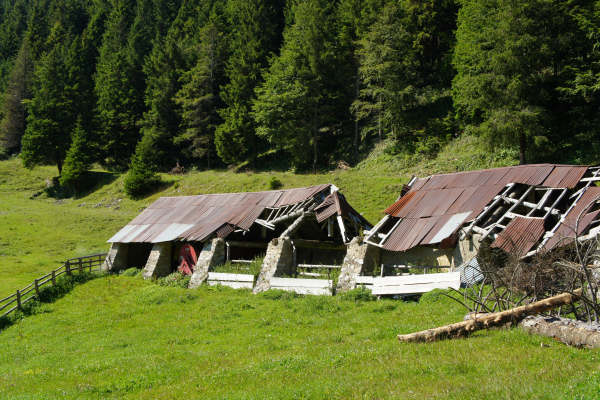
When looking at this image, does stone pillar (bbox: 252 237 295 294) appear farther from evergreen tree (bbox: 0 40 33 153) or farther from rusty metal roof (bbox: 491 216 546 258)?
evergreen tree (bbox: 0 40 33 153)

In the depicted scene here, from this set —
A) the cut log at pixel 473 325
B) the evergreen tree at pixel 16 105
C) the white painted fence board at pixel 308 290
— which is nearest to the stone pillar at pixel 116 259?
the white painted fence board at pixel 308 290

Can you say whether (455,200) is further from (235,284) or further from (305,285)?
(235,284)

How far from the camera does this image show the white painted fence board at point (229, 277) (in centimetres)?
2228

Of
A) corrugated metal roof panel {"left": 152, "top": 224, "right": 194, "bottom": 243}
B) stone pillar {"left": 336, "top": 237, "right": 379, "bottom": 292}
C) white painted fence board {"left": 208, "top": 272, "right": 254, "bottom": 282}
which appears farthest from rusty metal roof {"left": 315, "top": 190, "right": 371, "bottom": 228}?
corrugated metal roof panel {"left": 152, "top": 224, "right": 194, "bottom": 243}

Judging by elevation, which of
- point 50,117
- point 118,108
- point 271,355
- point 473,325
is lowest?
point 271,355

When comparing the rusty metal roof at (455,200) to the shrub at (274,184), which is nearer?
the rusty metal roof at (455,200)

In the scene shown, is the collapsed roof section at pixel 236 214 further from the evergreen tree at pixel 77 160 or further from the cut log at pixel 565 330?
the evergreen tree at pixel 77 160

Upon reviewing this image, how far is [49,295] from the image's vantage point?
24.5 metres

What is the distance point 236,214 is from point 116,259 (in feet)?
30.3

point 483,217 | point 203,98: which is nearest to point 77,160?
point 203,98

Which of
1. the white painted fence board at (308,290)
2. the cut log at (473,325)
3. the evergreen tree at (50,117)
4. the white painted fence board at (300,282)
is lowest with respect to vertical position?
the white painted fence board at (308,290)

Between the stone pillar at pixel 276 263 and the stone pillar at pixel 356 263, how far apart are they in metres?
3.23

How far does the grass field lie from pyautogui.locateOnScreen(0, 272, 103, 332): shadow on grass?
53 centimetres

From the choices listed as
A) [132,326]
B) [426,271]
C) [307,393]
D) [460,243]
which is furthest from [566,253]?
[132,326]
